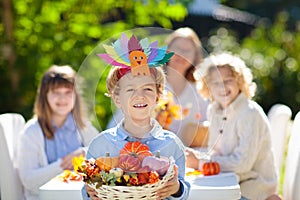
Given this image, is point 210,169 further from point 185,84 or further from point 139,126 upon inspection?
point 139,126

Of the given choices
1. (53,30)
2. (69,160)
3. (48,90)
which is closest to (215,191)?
(69,160)

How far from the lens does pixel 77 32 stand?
588 centimetres

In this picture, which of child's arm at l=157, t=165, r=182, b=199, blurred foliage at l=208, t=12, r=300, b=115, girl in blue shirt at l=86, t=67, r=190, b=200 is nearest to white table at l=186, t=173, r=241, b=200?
girl in blue shirt at l=86, t=67, r=190, b=200

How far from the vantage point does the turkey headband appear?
2.46 m

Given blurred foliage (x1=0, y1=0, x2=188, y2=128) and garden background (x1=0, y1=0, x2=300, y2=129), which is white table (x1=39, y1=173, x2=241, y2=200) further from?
blurred foliage (x1=0, y1=0, x2=188, y2=128)

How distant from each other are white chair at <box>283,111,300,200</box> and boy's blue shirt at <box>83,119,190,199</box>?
94cm

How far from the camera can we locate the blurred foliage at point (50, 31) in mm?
5793

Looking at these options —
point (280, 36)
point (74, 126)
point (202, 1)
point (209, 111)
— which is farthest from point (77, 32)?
point (280, 36)

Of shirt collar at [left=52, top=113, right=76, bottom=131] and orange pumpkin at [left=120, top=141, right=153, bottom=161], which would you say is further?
shirt collar at [left=52, top=113, right=76, bottom=131]

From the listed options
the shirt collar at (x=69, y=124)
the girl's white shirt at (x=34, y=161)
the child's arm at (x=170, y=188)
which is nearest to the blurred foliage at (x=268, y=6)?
the shirt collar at (x=69, y=124)

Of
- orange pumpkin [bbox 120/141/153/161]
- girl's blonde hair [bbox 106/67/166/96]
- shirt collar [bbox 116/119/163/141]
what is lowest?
orange pumpkin [bbox 120/141/153/161]

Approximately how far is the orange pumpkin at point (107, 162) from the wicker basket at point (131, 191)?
0.07 metres

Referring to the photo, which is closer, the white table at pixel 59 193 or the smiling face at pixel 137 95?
the smiling face at pixel 137 95

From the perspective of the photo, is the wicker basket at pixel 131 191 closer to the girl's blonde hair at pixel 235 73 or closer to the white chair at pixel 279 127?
the girl's blonde hair at pixel 235 73
